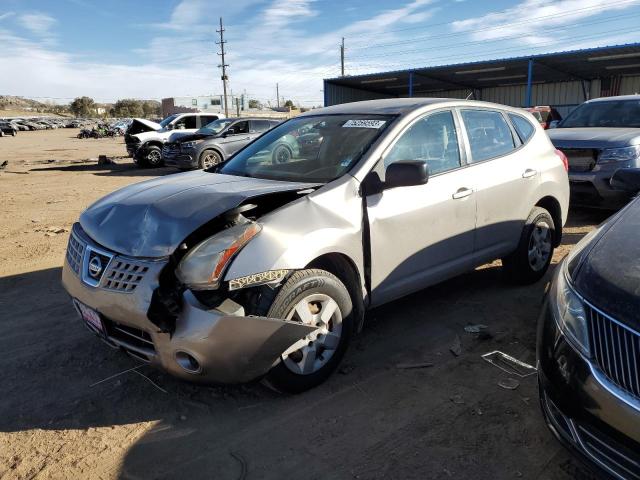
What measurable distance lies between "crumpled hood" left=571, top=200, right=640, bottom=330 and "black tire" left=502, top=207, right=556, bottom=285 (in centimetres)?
203

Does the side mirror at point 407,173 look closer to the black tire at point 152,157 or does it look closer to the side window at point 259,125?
the side window at point 259,125

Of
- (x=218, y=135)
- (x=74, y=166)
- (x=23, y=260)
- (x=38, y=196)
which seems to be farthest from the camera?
(x=74, y=166)

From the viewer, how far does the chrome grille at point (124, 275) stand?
2777 mm

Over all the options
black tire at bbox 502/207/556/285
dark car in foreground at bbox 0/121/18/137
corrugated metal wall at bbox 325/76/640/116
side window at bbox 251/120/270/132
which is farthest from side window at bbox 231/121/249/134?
dark car in foreground at bbox 0/121/18/137

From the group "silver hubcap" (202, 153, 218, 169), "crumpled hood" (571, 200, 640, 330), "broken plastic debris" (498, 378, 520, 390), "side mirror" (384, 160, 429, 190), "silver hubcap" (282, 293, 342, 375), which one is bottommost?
"broken plastic debris" (498, 378, 520, 390)

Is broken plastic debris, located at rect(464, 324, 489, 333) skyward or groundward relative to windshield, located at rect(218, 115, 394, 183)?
groundward

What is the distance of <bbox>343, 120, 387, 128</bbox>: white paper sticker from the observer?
12.4 feet

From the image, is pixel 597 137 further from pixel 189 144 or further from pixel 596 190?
pixel 189 144

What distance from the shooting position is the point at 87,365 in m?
3.52

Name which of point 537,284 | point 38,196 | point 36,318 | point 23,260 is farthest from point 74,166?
point 537,284

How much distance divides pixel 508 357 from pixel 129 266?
2.61 m

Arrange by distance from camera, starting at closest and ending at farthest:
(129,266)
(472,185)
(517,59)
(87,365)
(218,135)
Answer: (129,266) < (87,365) < (472,185) < (218,135) < (517,59)

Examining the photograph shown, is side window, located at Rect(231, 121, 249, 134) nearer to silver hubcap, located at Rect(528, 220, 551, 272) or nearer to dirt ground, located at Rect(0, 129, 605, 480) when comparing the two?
dirt ground, located at Rect(0, 129, 605, 480)

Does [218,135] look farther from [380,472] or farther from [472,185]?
[380,472]
